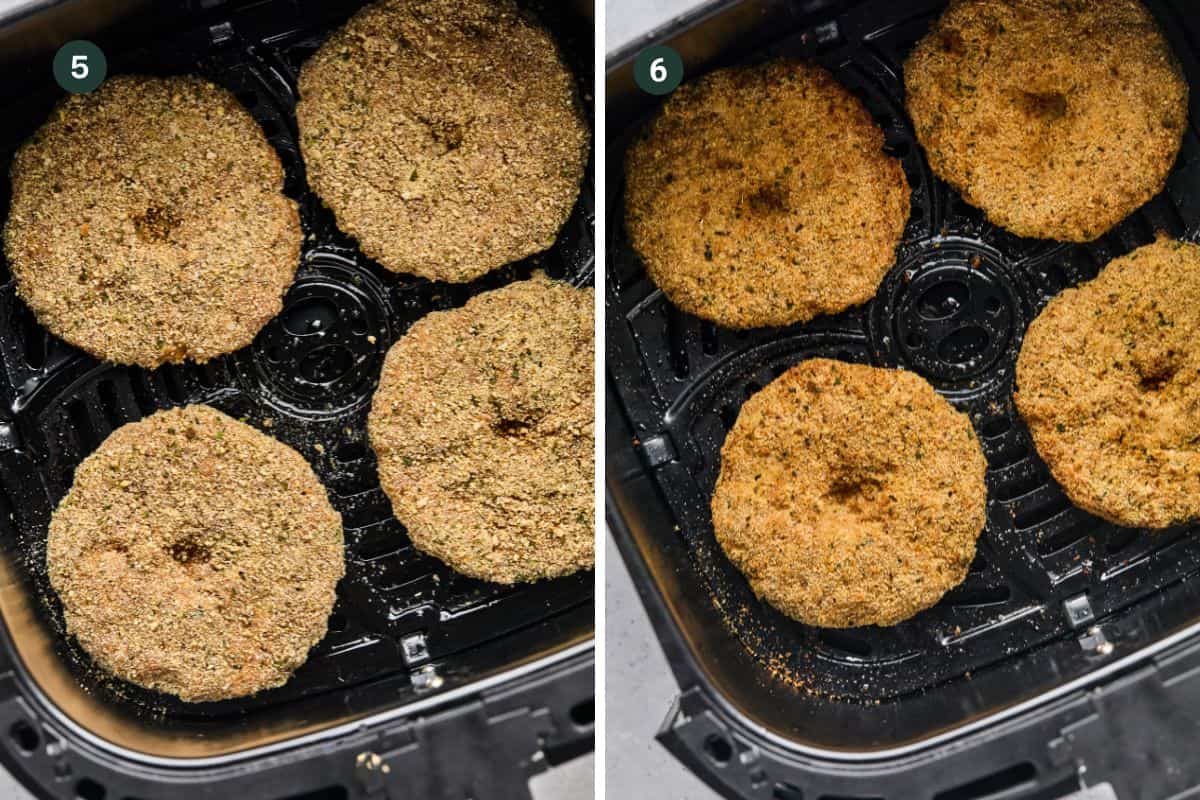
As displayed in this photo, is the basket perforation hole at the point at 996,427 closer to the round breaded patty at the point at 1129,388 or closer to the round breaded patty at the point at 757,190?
the round breaded patty at the point at 1129,388

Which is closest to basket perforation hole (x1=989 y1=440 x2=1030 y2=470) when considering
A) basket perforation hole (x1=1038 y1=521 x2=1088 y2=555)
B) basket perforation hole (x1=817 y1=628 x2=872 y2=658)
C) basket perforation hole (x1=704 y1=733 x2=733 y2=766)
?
basket perforation hole (x1=1038 y1=521 x2=1088 y2=555)

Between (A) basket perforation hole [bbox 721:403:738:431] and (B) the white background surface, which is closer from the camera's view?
(B) the white background surface

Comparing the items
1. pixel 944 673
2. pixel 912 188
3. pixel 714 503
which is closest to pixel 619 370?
pixel 714 503

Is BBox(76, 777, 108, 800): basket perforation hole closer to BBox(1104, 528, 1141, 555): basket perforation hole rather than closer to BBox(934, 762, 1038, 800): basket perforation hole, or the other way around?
BBox(934, 762, 1038, 800): basket perforation hole

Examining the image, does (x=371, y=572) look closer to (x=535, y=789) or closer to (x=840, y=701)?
(x=535, y=789)

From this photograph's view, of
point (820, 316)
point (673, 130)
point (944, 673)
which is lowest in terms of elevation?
point (944, 673)
